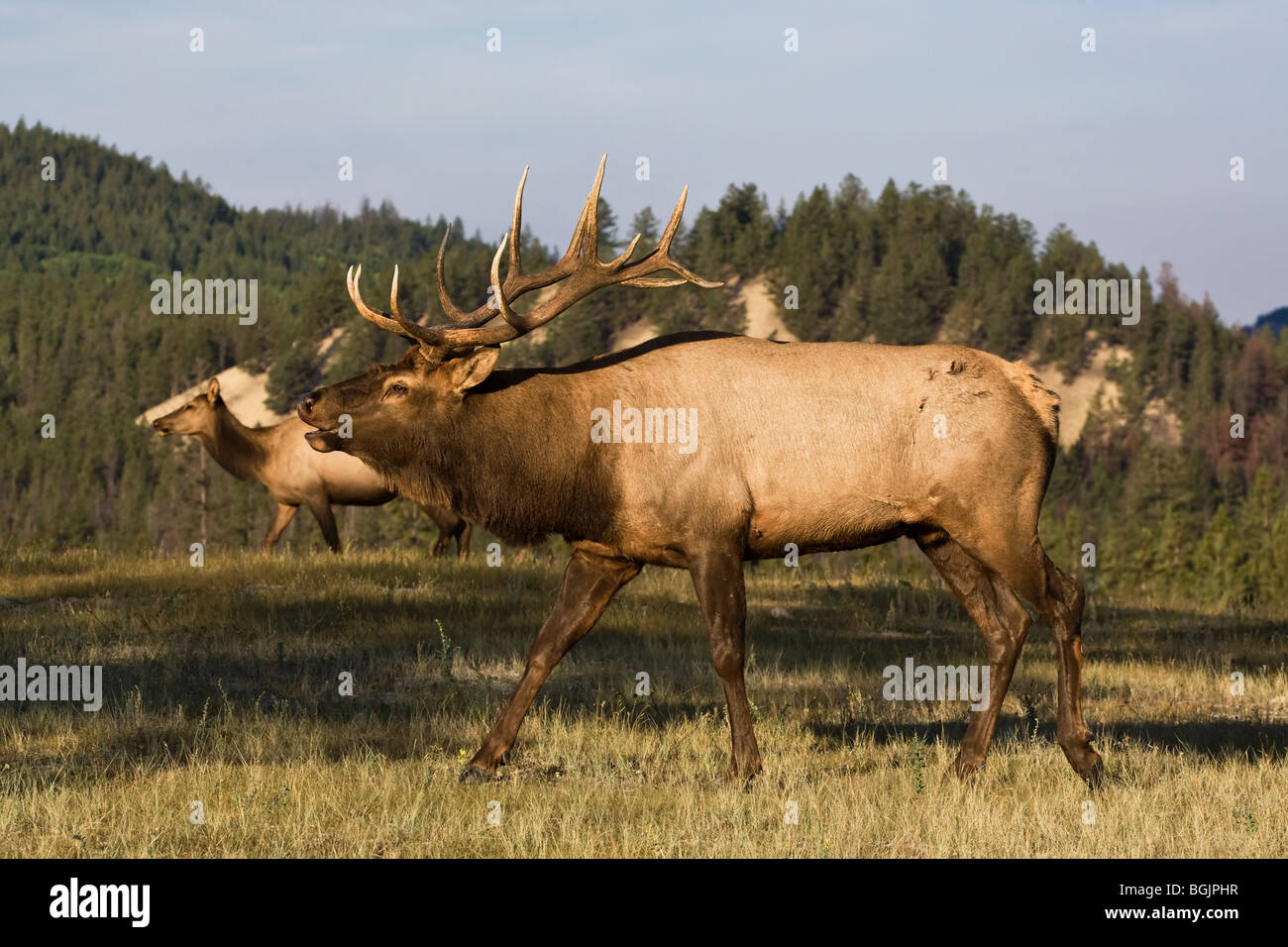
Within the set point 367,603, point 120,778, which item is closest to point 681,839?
point 120,778

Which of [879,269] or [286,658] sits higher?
[879,269]

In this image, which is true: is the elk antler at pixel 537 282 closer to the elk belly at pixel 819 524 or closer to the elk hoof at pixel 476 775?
the elk belly at pixel 819 524

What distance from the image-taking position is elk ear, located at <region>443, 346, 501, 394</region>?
820cm

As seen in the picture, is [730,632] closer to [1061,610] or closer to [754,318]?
[1061,610]

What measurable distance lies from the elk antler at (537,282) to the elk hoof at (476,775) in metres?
2.27

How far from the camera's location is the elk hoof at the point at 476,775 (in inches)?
310

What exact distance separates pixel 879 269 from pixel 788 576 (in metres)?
151

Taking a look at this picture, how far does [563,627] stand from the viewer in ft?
27.2

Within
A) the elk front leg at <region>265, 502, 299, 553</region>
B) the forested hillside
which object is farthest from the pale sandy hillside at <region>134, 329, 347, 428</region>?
the elk front leg at <region>265, 502, 299, 553</region>

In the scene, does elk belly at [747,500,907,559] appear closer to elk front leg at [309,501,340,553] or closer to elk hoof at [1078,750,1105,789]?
elk hoof at [1078,750,1105,789]

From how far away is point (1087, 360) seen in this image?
154 meters

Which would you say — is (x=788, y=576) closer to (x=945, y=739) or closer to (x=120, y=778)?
(x=945, y=739)

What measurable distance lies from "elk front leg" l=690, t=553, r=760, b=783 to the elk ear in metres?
1.53

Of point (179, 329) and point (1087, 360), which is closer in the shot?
point (1087, 360)
